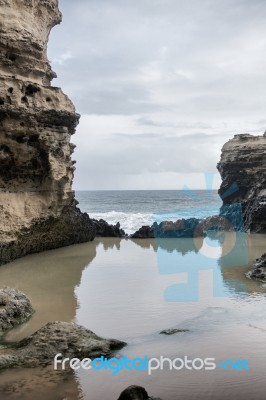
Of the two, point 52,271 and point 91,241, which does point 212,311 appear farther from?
point 91,241

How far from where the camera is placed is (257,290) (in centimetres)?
1098

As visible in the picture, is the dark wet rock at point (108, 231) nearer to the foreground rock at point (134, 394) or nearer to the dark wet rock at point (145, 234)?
the dark wet rock at point (145, 234)

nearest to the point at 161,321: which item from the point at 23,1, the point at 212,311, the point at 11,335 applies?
the point at 212,311

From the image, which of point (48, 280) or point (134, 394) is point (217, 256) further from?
point (134, 394)

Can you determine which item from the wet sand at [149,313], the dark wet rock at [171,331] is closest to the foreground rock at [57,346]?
the wet sand at [149,313]

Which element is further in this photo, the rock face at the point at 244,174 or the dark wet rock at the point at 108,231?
the rock face at the point at 244,174

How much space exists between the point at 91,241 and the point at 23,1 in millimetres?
12160

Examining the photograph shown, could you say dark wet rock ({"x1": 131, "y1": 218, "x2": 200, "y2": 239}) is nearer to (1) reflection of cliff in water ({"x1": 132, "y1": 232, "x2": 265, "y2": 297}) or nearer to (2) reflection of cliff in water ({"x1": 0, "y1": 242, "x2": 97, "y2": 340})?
(1) reflection of cliff in water ({"x1": 132, "y1": 232, "x2": 265, "y2": 297})

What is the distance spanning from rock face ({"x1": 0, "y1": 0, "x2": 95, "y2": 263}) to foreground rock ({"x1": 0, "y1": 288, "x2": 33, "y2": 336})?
6.87 meters

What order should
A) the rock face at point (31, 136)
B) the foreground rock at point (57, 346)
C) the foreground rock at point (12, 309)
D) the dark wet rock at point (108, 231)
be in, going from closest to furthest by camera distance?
the foreground rock at point (57, 346) < the foreground rock at point (12, 309) < the rock face at point (31, 136) < the dark wet rock at point (108, 231)

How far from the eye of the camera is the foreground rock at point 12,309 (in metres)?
8.24

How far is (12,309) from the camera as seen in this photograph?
8648 millimetres

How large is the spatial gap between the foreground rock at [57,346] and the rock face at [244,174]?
2263 cm

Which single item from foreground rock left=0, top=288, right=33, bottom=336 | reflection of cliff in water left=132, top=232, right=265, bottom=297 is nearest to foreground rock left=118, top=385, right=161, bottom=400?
foreground rock left=0, top=288, right=33, bottom=336
